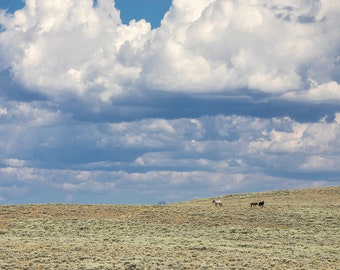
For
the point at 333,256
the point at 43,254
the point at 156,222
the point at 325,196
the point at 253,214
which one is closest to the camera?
the point at 43,254

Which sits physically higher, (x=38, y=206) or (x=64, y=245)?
(x=38, y=206)

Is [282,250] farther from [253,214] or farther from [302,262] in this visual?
[253,214]

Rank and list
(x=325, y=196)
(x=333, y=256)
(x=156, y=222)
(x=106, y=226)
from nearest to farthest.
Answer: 1. (x=333, y=256)
2. (x=106, y=226)
3. (x=156, y=222)
4. (x=325, y=196)

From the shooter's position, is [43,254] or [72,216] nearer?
[43,254]

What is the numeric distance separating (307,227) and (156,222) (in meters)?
14.7

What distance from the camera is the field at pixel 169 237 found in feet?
120

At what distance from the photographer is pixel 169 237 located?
5053 centimetres

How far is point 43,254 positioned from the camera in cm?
3762

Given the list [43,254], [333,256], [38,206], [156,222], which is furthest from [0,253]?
[38,206]

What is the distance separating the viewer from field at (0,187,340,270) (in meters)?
36.5

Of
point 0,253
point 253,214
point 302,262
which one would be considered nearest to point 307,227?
point 253,214

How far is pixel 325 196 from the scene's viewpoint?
9112 centimetres

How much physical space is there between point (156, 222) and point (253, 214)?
11.9 metres

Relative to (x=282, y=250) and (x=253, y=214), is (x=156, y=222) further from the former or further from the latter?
(x=282, y=250)
